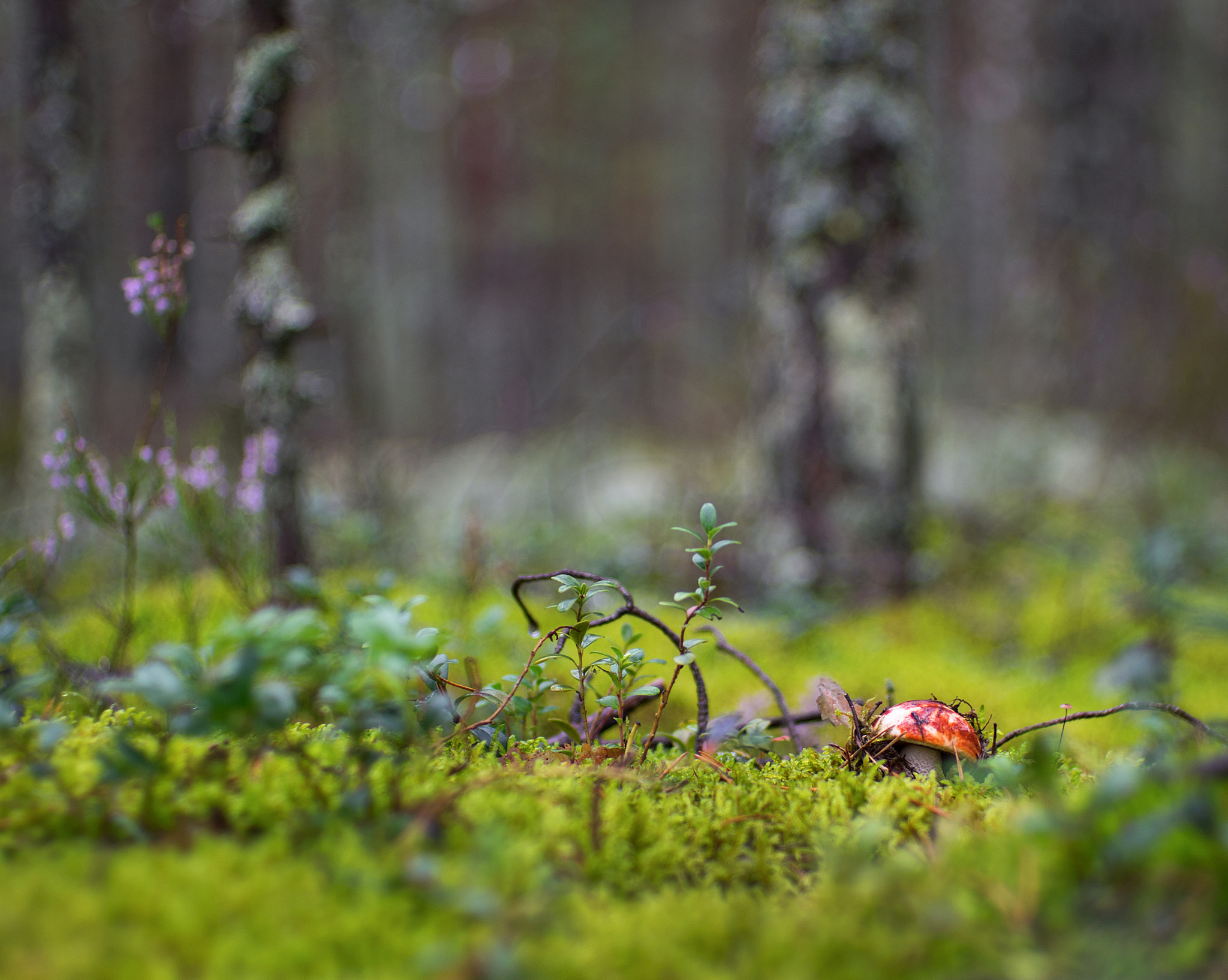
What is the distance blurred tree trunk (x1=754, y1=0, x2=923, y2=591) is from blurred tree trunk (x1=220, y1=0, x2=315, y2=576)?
264 cm

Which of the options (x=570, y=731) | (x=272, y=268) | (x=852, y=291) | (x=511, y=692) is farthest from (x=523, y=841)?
(x=852, y=291)

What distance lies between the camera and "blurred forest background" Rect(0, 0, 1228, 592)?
14.3ft

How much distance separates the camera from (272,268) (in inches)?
114

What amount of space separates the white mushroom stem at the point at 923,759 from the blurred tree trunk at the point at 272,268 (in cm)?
236

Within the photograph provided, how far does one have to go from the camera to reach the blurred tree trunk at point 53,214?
5680 mm

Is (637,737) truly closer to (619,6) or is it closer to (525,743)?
(525,743)

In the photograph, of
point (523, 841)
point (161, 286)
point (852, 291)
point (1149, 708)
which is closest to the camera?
point (523, 841)

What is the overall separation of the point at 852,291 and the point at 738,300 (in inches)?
164

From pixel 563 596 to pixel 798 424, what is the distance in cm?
166

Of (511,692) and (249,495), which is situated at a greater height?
(249,495)

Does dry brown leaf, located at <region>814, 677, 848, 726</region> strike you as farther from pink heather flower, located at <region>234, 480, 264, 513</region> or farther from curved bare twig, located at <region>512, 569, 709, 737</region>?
pink heather flower, located at <region>234, 480, 264, 513</region>

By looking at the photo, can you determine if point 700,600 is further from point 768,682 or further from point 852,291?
point 852,291

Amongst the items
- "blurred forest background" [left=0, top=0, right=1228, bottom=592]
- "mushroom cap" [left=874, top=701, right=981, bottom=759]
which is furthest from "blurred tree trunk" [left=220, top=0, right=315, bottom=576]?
"mushroom cap" [left=874, top=701, right=981, bottom=759]

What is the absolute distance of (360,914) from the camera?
922 millimetres
